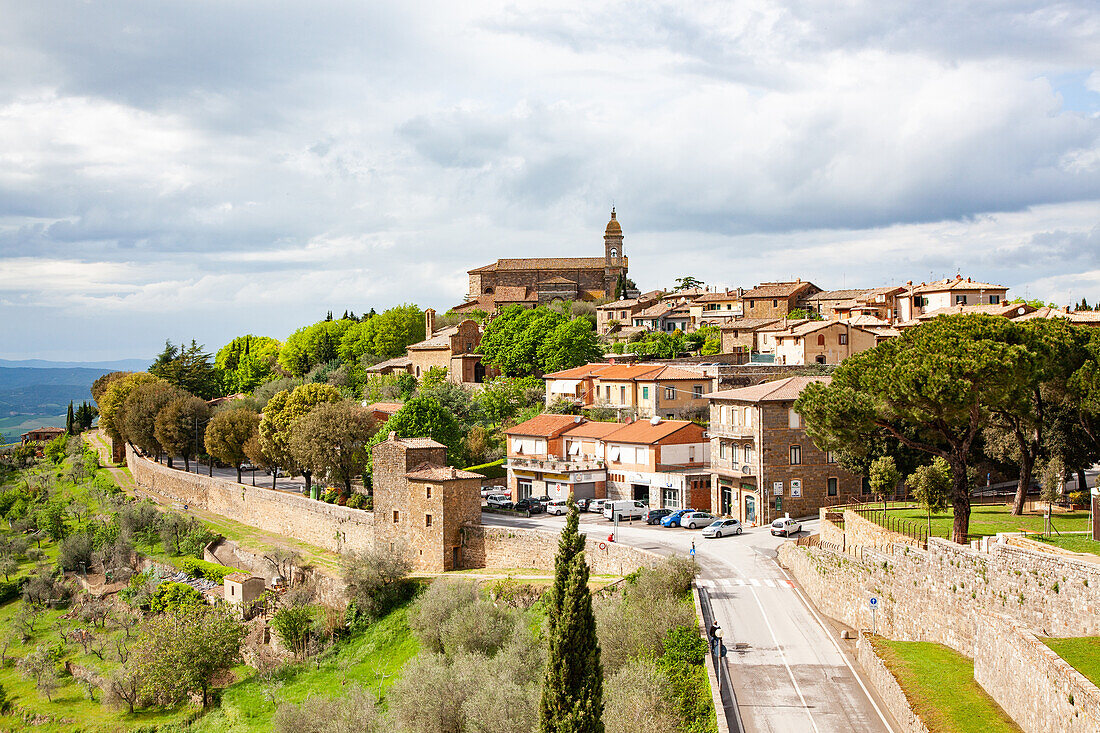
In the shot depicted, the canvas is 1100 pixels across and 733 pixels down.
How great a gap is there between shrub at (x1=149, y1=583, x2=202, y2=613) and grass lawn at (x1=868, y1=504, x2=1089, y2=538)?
105ft

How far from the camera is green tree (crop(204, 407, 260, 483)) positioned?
6303 cm

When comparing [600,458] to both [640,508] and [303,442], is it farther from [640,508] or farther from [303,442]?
[303,442]

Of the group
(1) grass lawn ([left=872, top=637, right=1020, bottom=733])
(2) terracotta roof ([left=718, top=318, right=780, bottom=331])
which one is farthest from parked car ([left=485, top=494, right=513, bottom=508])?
(2) terracotta roof ([left=718, top=318, right=780, bottom=331])

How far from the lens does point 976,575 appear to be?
64.8 feet

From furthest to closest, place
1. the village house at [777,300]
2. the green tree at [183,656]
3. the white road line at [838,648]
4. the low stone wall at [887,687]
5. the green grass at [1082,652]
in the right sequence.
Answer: the village house at [777,300]
the green tree at [183,656]
the white road line at [838,648]
the low stone wall at [887,687]
the green grass at [1082,652]

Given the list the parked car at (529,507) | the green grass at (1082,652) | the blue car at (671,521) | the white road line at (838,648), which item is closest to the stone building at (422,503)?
the parked car at (529,507)

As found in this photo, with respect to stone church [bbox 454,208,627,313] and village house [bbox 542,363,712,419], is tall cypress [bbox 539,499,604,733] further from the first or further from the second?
stone church [bbox 454,208,627,313]

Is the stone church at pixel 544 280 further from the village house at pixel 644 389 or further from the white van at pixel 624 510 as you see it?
the white van at pixel 624 510

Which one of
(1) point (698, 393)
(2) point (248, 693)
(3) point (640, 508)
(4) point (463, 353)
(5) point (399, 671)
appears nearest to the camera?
(5) point (399, 671)

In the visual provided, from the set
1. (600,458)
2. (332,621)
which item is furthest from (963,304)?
(332,621)

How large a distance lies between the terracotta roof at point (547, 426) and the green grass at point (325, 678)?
1734 centimetres

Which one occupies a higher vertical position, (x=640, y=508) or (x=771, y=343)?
(x=771, y=343)

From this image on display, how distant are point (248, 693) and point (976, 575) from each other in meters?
27.3

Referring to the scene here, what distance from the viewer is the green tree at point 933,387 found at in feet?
81.3
